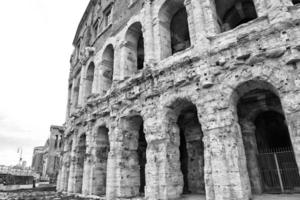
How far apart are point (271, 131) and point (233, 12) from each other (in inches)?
210

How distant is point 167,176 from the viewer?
6.44 metres

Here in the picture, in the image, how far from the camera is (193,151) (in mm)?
8578

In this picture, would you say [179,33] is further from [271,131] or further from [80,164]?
[80,164]

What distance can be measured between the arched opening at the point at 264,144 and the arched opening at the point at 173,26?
3.59m

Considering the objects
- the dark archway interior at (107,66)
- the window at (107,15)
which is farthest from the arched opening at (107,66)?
the window at (107,15)

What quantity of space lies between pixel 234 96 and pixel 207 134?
53.0 inches

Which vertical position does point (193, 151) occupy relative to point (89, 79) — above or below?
below

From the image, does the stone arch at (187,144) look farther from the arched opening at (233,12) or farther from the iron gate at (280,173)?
the arched opening at (233,12)

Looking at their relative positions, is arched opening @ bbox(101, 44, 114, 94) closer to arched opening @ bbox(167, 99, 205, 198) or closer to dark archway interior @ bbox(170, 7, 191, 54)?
dark archway interior @ bbox(170, 7, 191, 54)

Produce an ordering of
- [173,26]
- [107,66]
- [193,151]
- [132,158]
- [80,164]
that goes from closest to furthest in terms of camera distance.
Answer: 1. [132,158]
2. [193,151]
3. [173,26]
4. [80,164]
5. [107,66]

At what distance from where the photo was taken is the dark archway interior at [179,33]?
9984mm

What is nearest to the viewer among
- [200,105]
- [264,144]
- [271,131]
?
[200,105]

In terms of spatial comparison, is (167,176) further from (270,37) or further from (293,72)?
(270,37)

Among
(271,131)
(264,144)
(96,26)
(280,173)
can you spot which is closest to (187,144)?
(264,144)
